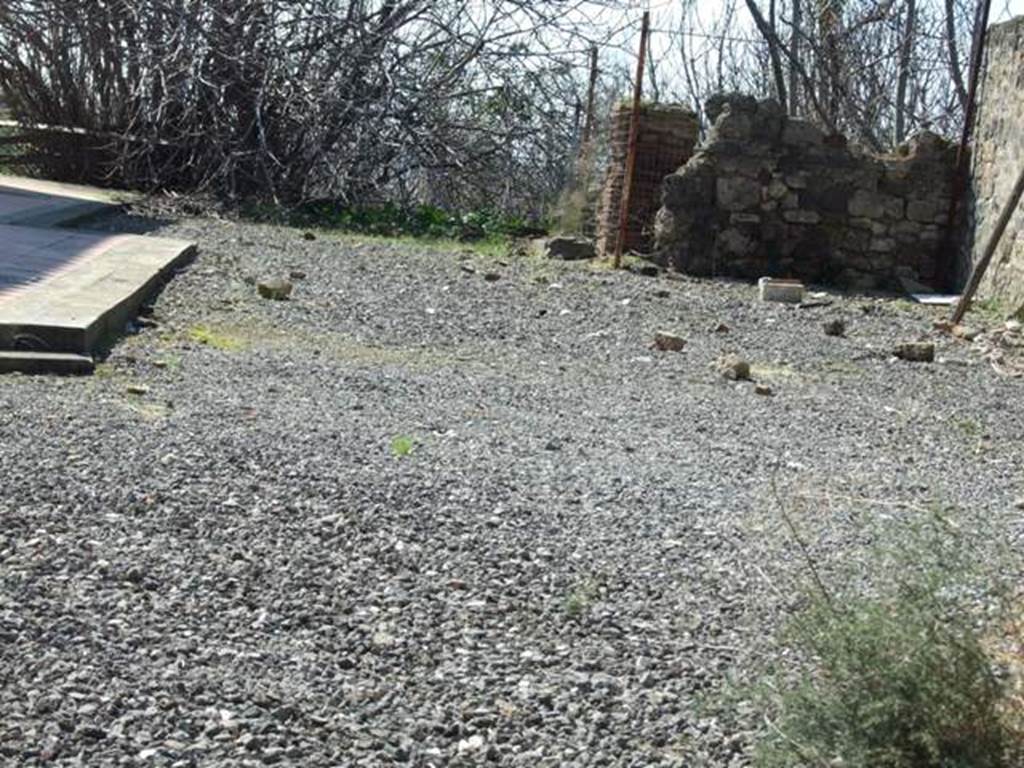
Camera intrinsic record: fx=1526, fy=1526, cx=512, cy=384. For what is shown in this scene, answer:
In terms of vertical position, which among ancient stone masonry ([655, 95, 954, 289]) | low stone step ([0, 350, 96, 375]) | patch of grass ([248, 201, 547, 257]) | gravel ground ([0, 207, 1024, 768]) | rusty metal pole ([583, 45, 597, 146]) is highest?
rusty metal pole ([583, 45, 597, 146])

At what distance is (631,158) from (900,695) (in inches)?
386

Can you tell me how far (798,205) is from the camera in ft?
39.7

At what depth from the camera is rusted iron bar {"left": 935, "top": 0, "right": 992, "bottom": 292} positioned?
1195 centimetres

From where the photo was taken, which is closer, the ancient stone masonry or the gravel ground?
the gravel ground

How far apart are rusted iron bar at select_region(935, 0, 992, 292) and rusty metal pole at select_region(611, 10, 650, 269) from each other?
2.52 metres

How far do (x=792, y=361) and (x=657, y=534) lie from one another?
446 cm

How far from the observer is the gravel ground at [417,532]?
120 inches

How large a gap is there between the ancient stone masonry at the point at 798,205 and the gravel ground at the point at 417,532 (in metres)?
3.79

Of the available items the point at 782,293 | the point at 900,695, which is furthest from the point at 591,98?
the point at 900,695

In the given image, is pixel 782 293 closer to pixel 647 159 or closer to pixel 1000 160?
pixel 1000 160

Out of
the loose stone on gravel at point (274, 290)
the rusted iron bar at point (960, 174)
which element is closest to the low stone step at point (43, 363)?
the loose stone on gravel at point (274, 290)

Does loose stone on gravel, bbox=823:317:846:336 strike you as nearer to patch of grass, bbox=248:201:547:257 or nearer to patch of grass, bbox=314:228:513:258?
patch of grass, bbox=314:228:513:258

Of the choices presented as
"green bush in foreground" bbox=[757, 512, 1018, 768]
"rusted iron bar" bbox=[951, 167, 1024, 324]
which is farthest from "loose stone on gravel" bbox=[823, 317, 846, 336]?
"green bush in foreground" bbox=[757, 512, 1018, 768]

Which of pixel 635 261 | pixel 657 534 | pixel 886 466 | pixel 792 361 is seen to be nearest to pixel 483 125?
pixel 635 261
